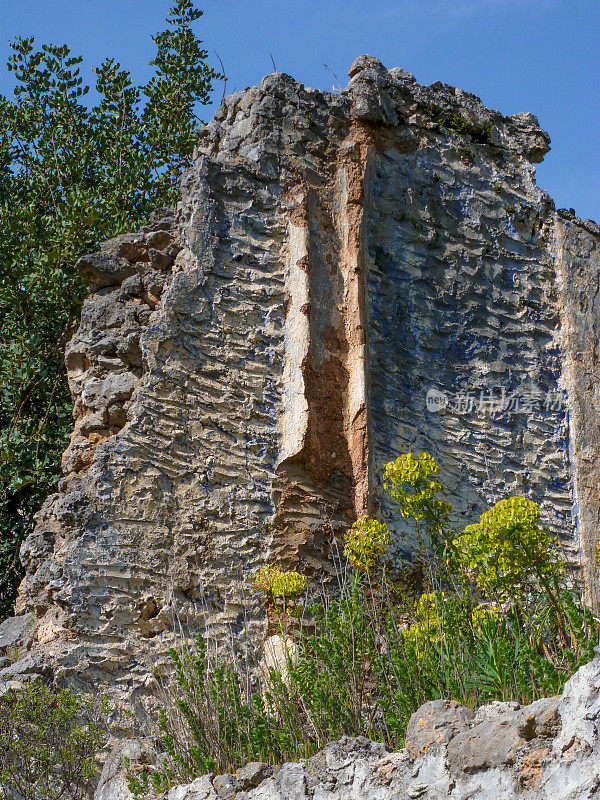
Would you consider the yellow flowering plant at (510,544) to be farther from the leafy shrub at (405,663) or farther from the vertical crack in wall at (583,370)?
the vertical crack in wall at (583,370)

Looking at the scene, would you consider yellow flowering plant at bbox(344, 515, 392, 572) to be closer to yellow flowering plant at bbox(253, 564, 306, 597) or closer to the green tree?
yellow flowering plant at bbox(253, 564, 306, 597)

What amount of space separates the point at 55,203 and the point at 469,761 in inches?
344

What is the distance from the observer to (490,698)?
478 centimetres

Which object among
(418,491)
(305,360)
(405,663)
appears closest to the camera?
(405,663)

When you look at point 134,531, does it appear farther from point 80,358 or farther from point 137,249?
point 137,249

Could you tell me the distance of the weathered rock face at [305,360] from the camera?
6.38 meters

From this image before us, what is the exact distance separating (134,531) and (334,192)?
3.01 m

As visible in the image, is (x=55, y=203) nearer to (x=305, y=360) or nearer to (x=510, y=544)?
(x=305, y=360)

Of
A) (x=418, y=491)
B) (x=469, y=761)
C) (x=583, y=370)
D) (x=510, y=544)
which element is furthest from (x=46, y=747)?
(x=583, y=370)

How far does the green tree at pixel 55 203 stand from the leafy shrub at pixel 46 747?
12.1 ft

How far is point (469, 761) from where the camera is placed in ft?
13.0

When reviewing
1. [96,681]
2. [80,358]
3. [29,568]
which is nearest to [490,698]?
[96,681]

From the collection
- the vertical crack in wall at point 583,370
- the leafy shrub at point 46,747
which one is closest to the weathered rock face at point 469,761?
the leafy shrub at point 46,747

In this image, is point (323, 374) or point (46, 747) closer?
point (46, 747)
